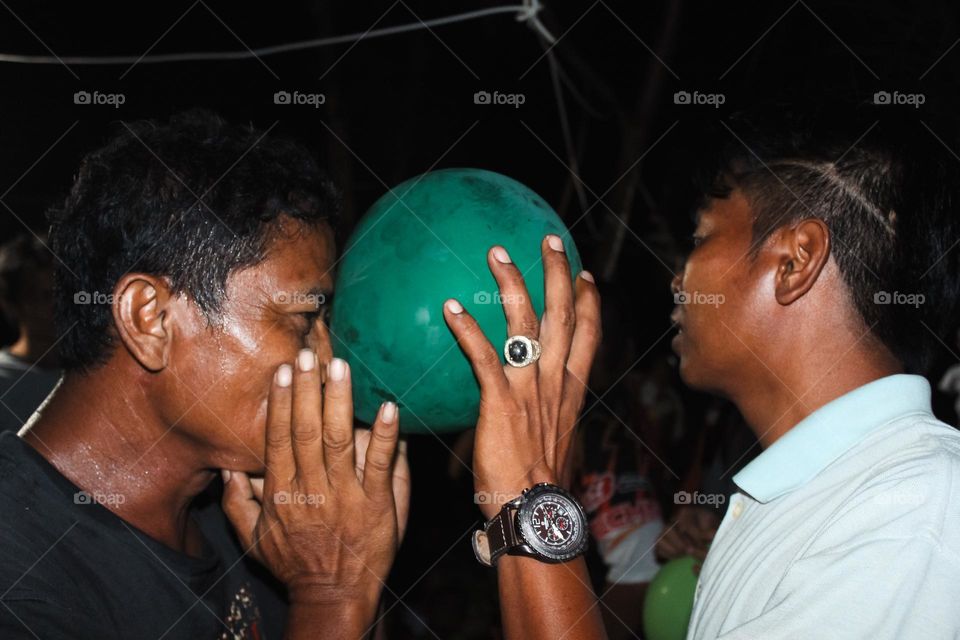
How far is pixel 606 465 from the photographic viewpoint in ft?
13.4

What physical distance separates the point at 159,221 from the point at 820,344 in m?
1.65

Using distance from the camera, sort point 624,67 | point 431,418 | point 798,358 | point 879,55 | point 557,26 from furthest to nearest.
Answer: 1. point 624,67
2. point 557,26
3. point 879,55
4. point 431,418
5. point 798,358

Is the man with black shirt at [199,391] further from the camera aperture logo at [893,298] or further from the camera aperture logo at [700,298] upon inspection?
the camera aperture logo at [893,298]

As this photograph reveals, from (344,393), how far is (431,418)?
25 cm

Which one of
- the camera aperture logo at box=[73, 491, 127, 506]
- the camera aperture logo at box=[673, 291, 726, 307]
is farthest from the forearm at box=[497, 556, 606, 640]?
the camera aperture logo at box=[73, 491, 127, 506]

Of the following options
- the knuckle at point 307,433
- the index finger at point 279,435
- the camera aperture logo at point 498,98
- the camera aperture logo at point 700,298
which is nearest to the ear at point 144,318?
the index finger at point 279,435

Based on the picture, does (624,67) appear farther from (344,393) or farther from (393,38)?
(344,393)

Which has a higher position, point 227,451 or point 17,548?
point 227,451

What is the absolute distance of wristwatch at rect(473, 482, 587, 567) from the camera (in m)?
1.81

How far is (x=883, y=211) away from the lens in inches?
70.1

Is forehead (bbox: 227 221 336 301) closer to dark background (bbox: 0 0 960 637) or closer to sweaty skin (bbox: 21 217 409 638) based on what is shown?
sweaty skin (bbox: 21 217 409 638)

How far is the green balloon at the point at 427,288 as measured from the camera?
1.87 meters

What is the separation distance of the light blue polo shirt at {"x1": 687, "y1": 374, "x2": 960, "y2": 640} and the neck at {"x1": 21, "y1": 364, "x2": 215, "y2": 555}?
1.37m

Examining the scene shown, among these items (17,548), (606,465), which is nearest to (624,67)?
(606,465)
